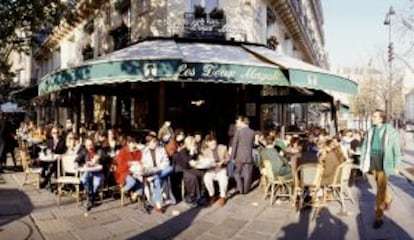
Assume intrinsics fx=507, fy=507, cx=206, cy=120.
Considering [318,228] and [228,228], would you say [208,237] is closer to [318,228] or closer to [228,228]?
[228,228]

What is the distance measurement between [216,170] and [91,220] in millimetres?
2779

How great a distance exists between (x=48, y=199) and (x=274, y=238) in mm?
4927

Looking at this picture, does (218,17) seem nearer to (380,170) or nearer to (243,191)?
(243,191)

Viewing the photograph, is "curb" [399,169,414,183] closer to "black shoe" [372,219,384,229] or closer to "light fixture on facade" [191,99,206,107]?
"black shoe" [372,219,384,229]

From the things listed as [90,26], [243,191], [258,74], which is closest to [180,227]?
[243,191]

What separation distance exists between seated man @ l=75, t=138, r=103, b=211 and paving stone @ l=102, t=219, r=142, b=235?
1.12 meters

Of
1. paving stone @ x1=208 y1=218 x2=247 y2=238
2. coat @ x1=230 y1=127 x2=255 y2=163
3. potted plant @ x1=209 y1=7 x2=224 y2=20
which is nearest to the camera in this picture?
paving stone @ x1=208 y1=218 x2=247 y2=238

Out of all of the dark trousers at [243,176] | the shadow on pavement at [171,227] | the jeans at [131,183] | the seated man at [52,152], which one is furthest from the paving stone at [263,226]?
the seated man at [52,152]

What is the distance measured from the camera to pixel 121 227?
7.72 metres

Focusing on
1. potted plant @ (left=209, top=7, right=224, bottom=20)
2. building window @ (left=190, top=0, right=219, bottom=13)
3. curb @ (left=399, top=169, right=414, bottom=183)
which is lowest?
curb @ (left=399, top=169, right=414, bottom=183)

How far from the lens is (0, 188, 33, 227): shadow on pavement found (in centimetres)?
833

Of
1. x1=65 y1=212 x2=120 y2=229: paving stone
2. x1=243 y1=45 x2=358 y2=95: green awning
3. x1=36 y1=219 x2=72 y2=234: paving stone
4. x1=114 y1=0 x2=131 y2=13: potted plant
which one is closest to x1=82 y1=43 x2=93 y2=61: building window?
x1=114 y1=0 x2=131 y2=13: potted plant

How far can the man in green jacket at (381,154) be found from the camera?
7602 mm

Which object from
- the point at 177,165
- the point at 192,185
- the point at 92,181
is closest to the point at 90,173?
the point at 92,181
